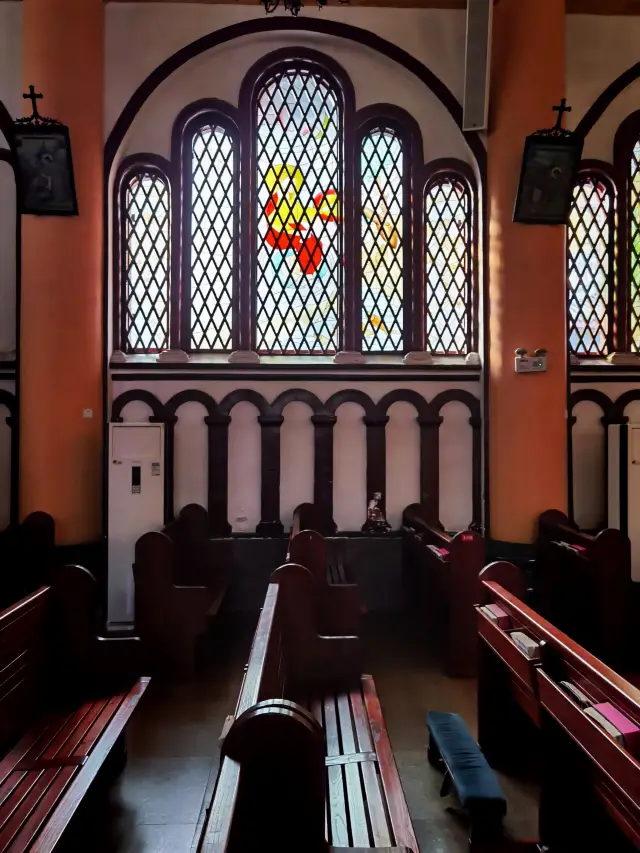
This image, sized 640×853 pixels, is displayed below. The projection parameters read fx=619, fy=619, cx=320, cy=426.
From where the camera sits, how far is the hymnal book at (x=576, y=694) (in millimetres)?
2057

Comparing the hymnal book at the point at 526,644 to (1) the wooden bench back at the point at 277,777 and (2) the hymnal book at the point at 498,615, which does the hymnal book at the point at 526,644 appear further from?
(1) the wooden bench back at the point at 277,777

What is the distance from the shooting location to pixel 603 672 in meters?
2.00

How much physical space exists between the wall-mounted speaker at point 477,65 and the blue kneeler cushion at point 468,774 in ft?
16.3

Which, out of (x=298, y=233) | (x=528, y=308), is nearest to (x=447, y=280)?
(x=528, y=308)

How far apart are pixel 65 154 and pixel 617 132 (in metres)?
5.08

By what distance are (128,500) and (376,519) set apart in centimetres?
218

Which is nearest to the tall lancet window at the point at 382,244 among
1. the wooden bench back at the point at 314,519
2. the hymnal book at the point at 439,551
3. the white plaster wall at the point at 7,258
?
the wooden bench back at the point at 314,519

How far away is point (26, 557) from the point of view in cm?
493

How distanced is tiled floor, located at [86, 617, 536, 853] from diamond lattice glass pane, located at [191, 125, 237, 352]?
9.40 ft

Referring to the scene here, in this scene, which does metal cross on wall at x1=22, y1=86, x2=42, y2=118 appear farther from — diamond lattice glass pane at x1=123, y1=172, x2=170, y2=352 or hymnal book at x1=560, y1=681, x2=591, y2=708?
hymnal book at x1=560, y1=681, x2=591, y2=708

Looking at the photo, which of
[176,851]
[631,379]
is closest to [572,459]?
[631,379]

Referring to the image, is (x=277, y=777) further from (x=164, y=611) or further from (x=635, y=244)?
(x=635, y=244)

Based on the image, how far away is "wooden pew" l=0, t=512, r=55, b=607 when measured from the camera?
4.88 m

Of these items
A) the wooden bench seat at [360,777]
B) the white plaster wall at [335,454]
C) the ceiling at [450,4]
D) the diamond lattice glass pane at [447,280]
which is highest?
the ceiling at [450,4]
